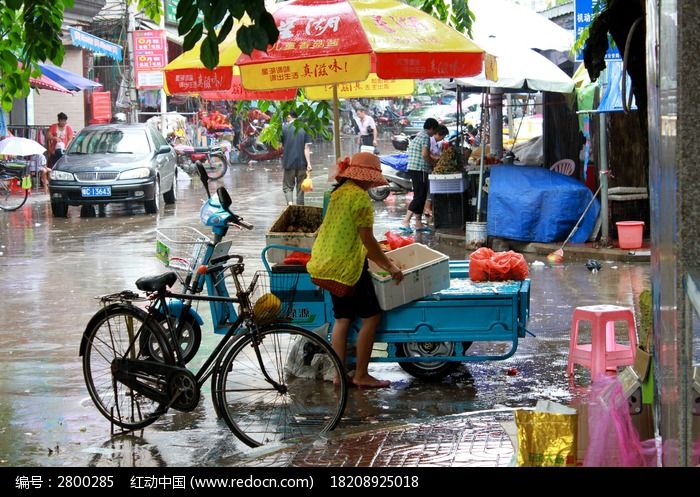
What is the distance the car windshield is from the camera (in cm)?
2119

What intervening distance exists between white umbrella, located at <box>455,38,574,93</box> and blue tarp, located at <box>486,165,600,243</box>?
4.10 ft

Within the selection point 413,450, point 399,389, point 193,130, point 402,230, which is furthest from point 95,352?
point 193,130

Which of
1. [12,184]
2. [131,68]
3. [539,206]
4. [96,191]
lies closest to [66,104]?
[131,68]

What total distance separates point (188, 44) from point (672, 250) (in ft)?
7.82

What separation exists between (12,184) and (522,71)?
13028 mm

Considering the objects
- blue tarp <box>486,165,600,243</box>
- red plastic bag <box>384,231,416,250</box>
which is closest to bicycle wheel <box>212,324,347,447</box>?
red plastic bag <box>384,231,416,250</box>

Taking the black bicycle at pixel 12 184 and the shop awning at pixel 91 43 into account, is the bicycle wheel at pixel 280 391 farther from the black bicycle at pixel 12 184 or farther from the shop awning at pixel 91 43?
the shop awning at pixel 91 43

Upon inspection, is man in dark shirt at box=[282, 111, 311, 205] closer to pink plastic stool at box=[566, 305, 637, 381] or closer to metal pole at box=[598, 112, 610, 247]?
metal pole at box=[598, 112, 610, 247]

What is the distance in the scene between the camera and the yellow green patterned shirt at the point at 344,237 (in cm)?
709

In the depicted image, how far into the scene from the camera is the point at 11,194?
2284cm

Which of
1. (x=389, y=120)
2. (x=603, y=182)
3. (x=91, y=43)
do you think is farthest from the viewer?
(x=389, y=120)

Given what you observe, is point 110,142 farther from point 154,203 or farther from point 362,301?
point 362,301

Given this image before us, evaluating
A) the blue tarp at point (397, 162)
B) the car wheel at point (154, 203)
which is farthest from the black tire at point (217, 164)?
the car wheel at point (154, 203)

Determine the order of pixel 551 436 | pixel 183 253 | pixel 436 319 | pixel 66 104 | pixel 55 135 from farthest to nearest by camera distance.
A: pixel 66 104 → pixel 55 135 → pixel 183 253 → pixel 436 319 → pixel 551 436
